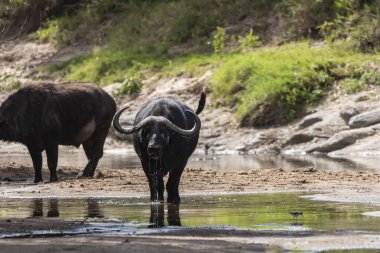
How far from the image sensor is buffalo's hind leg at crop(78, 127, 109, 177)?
19.5 m

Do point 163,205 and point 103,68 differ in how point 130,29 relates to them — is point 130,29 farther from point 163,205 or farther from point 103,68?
point 163,205

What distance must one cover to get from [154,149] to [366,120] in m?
13.2

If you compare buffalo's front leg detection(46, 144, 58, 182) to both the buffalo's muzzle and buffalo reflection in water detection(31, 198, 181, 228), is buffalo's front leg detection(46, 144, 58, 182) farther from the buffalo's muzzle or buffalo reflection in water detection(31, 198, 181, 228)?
the buffalo's muzzle

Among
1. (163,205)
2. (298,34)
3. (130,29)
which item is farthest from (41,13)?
(163,205)

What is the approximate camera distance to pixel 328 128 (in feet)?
87.5

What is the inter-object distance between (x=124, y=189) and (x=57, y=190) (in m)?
1.05

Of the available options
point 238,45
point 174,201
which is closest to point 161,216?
point 174,201

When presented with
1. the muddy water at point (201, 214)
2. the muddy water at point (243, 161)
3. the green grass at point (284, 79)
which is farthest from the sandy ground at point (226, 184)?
the green grass at point (284, 79)

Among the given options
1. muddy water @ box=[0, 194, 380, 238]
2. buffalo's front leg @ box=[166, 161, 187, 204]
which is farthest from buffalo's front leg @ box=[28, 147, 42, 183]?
buffalo's front leg @ box=[166, 161, 187, 204]

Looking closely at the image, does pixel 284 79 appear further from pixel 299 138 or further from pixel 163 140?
pixel 163 140

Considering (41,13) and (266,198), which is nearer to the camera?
(266,198)

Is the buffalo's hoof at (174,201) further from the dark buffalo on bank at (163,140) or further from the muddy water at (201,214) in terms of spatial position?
the muddy water at (201,214)

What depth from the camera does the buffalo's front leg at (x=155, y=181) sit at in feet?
47.1

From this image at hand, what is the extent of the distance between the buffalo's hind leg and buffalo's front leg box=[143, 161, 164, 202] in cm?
503
